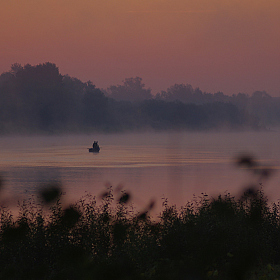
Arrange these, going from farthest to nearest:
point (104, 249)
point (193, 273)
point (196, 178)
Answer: point (196, 178) → point (104, 249) → point (193, 273)

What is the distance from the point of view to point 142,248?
14.8 metres

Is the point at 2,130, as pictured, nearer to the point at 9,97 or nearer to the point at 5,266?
the point at 9,97

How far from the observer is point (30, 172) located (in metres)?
51.8

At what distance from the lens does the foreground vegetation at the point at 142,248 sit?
1345 centimetres

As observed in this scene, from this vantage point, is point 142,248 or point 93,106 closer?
point 142,248

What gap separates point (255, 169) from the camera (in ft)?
181

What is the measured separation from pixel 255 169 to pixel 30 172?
2101 cm

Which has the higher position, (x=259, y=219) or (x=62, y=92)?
(x=62, y=92)

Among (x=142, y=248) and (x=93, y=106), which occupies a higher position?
(x=93, y=106)

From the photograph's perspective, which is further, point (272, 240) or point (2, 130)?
point (2, 130)

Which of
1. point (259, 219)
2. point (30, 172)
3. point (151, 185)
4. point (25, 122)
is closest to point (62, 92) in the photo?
point (25, 122)

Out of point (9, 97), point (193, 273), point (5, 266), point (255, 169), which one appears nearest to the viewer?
point (193, 273)

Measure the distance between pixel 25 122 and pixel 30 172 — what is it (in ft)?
422

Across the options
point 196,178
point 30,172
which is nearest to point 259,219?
point 196,178
